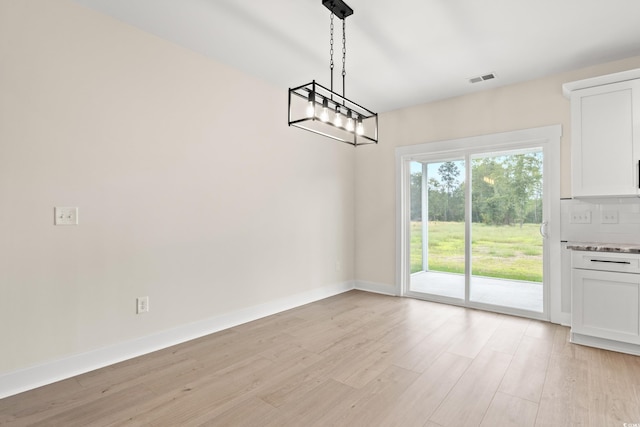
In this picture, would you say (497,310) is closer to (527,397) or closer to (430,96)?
(527,397)

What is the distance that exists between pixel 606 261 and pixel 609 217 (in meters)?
0.66

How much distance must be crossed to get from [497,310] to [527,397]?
198 centimetres

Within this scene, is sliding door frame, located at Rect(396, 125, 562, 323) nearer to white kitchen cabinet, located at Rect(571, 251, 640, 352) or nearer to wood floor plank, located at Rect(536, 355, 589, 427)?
white kitchen cabinet, located at Rect(571, 251, 640, 352)

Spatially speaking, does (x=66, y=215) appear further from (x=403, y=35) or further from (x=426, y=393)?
(x=403, y=35)

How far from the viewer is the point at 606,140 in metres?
2.99

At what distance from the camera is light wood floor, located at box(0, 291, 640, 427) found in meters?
1.87

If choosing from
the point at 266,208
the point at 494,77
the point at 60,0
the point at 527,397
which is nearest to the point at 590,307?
the point at 527,397

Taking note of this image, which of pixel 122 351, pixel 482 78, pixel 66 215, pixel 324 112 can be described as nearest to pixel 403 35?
pixel 324 112

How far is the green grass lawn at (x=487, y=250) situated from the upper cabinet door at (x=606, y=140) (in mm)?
816

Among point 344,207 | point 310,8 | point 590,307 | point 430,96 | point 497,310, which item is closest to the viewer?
point 310,8

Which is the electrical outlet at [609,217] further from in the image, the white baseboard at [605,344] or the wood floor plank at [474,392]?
the wood floor plank at [474,392]

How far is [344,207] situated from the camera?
4.97 meters

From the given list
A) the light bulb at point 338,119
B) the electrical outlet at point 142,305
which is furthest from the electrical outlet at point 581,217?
the electrical outlet at point 142,305

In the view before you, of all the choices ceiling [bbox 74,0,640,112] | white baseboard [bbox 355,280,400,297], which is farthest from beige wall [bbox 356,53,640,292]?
ceiling [bbox 74,0,640,112]
